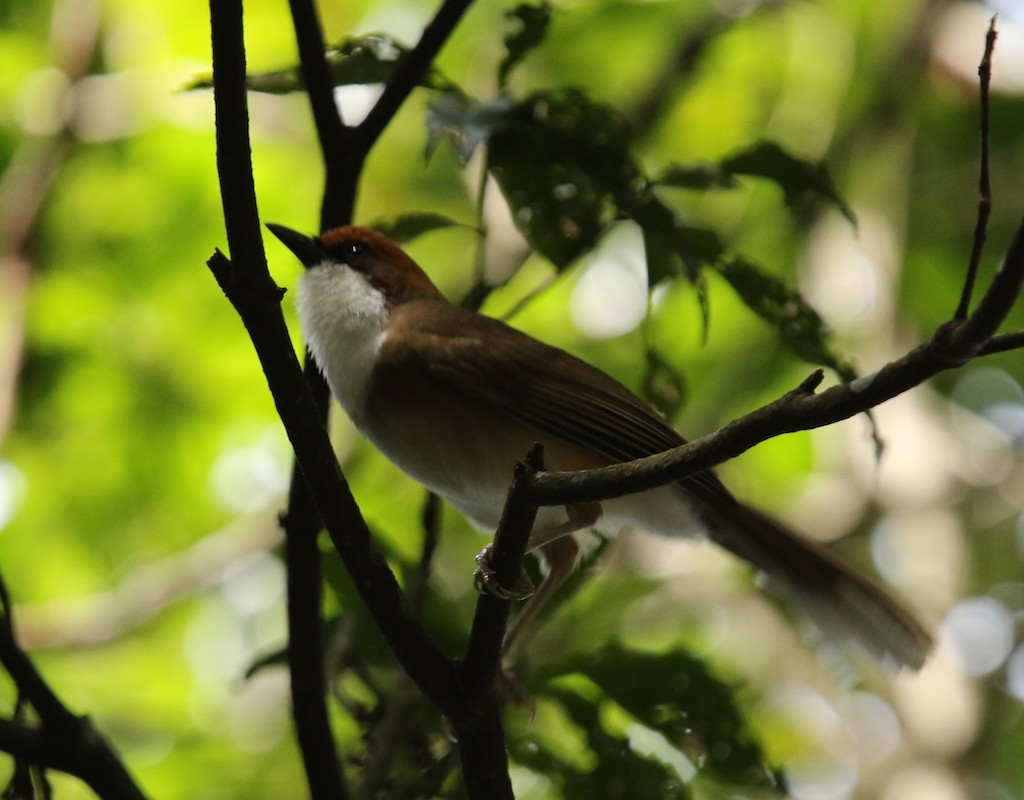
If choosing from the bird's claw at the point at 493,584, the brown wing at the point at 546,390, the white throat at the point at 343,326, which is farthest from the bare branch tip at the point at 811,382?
the white throat at the point at 343,326

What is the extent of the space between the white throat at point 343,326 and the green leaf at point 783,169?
3.54 ft

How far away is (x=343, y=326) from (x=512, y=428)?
62 centimetres

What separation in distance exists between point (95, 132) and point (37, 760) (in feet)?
13.3

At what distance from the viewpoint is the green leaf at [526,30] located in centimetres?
315

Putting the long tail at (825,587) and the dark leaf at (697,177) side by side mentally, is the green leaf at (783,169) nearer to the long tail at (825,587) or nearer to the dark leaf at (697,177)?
the dark leaf at (697,177)

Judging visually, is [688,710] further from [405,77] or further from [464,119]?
[405,77]

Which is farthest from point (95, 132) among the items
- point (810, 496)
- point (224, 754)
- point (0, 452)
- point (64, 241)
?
point (810, 496)

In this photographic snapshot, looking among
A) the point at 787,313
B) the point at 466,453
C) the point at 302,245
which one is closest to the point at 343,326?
the point at 302,245

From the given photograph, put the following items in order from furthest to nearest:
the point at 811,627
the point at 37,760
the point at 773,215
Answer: the point at 773,215, the point at 811,627, the point at 37,760

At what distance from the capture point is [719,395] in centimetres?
584

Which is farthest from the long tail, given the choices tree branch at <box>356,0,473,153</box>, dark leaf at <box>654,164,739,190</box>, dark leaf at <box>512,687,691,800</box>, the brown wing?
tree branch at <box>356,0,473,153</box>

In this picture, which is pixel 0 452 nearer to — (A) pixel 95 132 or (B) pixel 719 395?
(A) pixel 95 132

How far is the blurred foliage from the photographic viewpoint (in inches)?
207

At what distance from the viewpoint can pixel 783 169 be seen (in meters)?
3.09
